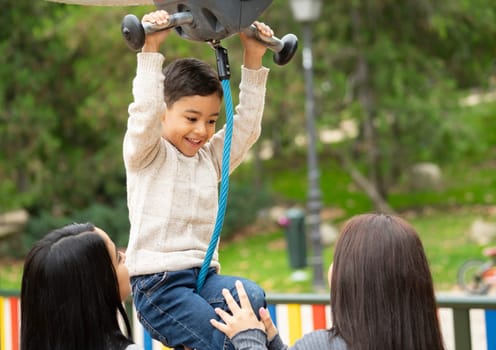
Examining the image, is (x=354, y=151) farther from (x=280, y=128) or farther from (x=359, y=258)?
(x=359, y=258)

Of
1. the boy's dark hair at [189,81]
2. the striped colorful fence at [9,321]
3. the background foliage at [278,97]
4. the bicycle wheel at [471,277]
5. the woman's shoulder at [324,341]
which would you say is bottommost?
the bicycle wheel at [471,277]

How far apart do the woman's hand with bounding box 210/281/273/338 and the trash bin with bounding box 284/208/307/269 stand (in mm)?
9350

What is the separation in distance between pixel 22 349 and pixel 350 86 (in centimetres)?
1371

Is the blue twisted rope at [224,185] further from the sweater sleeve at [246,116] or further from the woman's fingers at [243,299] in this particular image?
the sweater sleeve at [246,116]

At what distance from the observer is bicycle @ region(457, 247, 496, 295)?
9.27 meters

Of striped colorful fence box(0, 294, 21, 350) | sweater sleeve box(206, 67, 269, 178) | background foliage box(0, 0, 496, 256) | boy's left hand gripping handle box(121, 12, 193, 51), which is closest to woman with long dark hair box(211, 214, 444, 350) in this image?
sweater sleeve box(206, 67, 269, 178)

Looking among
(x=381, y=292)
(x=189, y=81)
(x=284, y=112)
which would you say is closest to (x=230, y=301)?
(x=381, y=292)

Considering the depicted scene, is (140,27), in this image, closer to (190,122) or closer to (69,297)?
(190,122)

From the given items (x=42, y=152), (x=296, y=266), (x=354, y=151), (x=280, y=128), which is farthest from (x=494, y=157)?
(x=42, y=152)

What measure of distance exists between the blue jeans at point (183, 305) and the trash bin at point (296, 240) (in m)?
9.28

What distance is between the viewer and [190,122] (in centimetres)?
238

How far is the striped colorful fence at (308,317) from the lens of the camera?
129 inches

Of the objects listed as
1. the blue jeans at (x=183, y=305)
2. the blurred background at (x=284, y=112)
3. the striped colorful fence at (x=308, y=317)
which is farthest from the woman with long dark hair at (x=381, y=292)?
the blurred background at (x=284, y=112)

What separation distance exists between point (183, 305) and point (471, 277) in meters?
8.25
